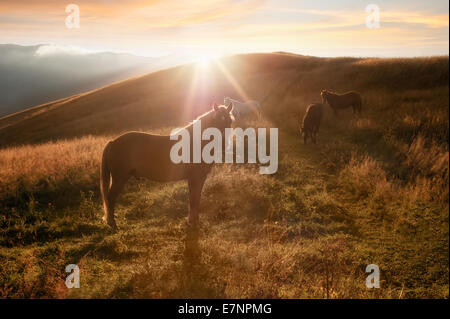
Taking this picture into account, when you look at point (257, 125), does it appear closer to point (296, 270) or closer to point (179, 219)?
point (179, 219)

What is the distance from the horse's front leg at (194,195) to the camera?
250 inches

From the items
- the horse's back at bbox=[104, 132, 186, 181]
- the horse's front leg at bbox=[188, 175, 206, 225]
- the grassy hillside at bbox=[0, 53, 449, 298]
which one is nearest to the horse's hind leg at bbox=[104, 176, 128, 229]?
the horse's back at bbox=[104, 132, 186, 181]

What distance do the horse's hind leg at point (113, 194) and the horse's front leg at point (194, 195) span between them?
1563mm

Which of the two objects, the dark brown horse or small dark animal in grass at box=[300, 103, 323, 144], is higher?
small dark animal in grass at box=[300, 103, 323, 144]

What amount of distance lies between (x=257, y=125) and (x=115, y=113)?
21.6 m

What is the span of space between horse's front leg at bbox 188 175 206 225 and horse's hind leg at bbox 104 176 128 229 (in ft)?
5.13

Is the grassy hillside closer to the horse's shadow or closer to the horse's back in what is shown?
the horse's shadow

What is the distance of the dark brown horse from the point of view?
5.80 meters

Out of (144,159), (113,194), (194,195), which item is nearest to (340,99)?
(194,195)

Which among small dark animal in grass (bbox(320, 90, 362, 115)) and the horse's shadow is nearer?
the horse's shadow

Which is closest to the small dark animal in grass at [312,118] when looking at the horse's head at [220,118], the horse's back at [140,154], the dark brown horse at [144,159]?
the dark brown horse at [144,159]

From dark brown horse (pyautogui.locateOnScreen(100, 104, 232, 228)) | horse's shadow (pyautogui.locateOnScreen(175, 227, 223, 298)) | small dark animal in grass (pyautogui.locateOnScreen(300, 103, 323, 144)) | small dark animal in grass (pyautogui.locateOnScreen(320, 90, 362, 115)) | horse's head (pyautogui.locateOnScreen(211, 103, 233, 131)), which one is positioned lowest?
horse's shadow (pyautogui.locateOnScreen(175, 227, 223, 298))
